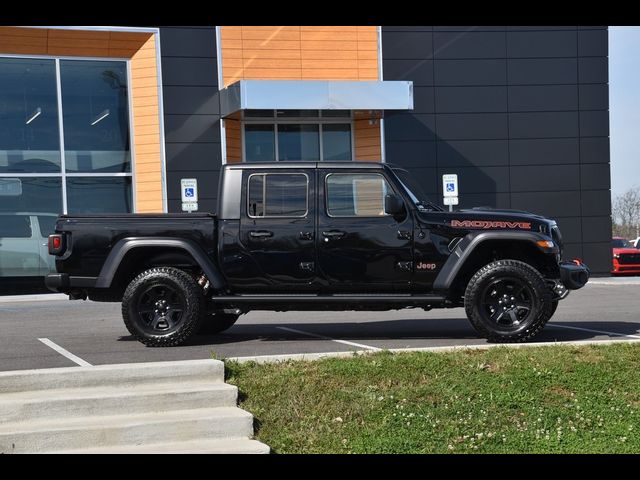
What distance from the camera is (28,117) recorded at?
20.6 meters

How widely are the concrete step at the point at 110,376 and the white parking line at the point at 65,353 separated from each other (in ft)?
3.90

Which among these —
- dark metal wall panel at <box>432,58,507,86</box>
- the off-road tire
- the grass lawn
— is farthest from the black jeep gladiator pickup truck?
dark metal wall panel at <box>432,58,507,86</box>

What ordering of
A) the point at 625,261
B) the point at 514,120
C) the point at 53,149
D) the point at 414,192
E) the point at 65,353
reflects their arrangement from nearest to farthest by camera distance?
1. the point at 65,353
2. the point at 414,192
3. the point at 53,149
4. the point at 514,120
5. the point at 625,261

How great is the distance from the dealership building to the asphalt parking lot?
22.0 ft

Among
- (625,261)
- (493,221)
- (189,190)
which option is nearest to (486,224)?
(493,221)

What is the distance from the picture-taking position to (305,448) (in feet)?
19.5

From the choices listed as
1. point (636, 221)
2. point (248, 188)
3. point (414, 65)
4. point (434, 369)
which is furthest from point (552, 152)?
point (636, 221)

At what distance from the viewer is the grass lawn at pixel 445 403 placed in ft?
19.8

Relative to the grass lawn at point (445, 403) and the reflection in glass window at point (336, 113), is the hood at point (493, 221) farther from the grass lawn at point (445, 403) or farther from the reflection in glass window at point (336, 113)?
the reflection in glass window at point (336, 113)

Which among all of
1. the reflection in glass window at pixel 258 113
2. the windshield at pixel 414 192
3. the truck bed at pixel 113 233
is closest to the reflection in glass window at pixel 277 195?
the truck bed at pixel 113 233

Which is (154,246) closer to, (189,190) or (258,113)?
→ (189,190)

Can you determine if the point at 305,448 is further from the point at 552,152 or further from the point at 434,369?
the point at 552,152

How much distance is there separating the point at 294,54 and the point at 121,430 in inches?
684
